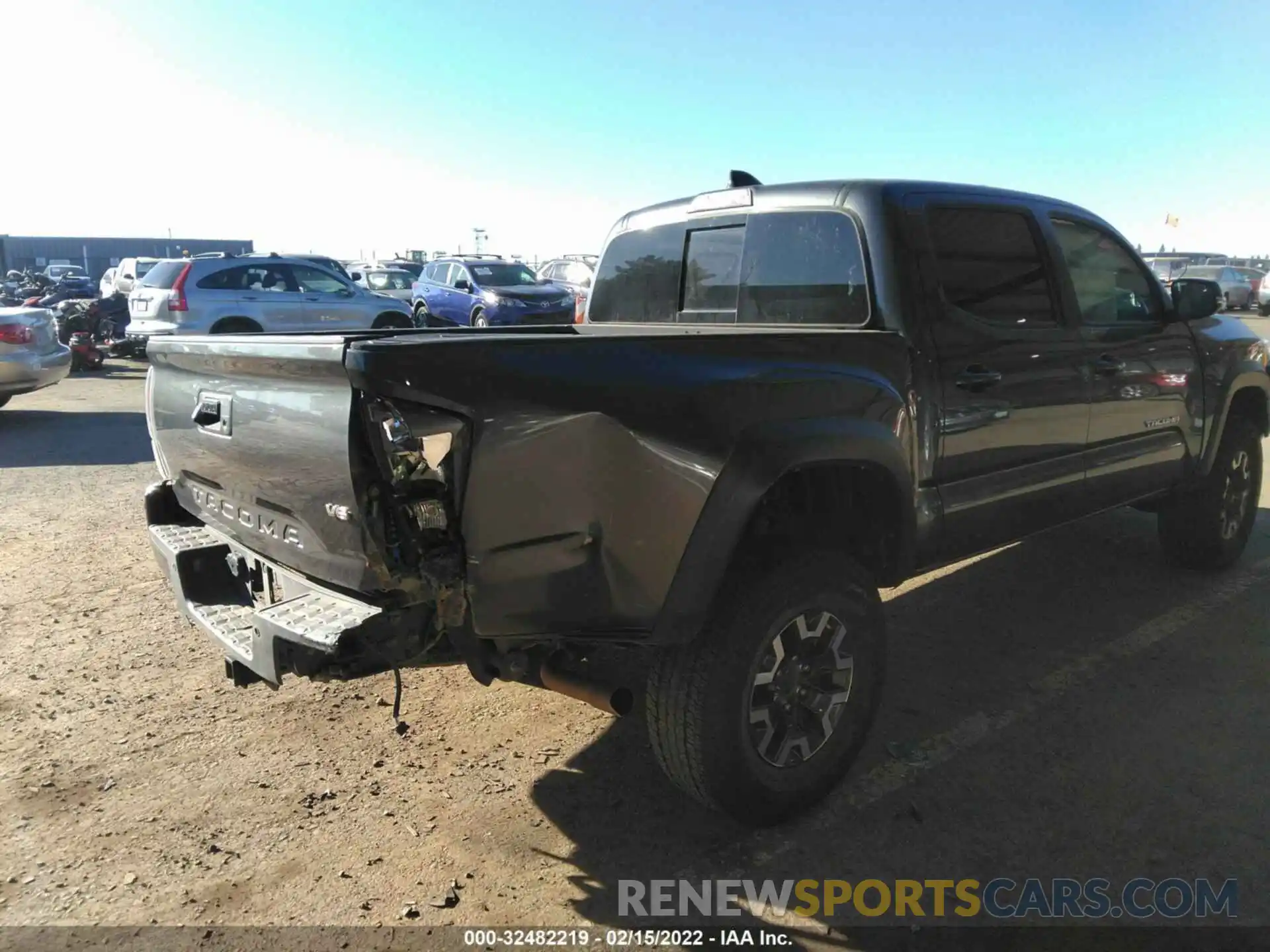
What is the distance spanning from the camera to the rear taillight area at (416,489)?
81.7 inches

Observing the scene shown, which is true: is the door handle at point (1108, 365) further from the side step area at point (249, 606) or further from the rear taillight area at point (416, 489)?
the side step area at point (249, 606)

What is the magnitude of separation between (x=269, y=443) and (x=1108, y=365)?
11.4 ft

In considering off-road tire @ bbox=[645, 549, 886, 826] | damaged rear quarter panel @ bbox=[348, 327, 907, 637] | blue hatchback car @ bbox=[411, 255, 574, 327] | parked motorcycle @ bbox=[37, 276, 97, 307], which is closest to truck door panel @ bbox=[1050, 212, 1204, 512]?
off-road tire @ bbox=[645, 549, 886, 826]

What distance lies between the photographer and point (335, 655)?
7.01ft

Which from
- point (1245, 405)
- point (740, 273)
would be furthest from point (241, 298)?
point (1245, 405)

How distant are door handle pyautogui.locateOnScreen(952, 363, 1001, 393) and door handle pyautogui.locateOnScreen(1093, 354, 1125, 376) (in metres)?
0.84

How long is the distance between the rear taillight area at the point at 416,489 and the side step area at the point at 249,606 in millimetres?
199

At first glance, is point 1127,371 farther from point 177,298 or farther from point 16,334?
point 177,298

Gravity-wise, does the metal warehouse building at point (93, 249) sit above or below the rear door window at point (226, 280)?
above

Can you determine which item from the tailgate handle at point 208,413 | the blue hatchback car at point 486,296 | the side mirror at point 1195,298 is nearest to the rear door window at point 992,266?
the side mirror at point 1195,298

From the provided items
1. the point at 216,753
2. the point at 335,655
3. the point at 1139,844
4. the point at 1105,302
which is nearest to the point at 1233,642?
the point at 1105,302

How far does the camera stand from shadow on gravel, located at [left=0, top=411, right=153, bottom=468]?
8219mm

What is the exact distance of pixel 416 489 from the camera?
6.97 feet

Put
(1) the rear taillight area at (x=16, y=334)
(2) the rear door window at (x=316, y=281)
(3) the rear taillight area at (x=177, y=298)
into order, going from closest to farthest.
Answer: (1) the rear taillight area at (x=16, y=334)
(3) the rear taillight area at (x=177, y=298)
(2) the rear door window at (x=316, y=281)
